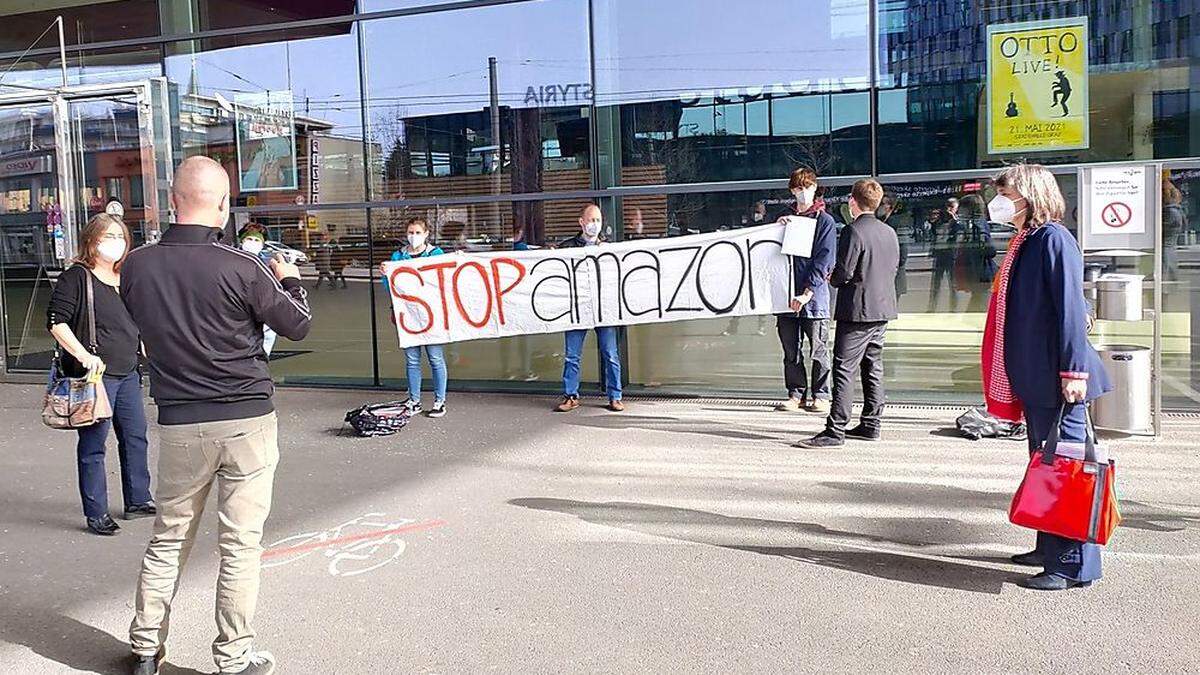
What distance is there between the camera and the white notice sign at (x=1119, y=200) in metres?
7.88

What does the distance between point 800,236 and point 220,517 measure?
20.0 feet

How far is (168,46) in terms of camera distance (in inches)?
495

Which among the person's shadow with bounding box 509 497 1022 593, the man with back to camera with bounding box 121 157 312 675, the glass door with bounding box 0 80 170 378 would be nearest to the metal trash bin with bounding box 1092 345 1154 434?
the person's shadow with bounding box 509 497 1022 593

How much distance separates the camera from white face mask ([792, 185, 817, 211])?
356 inches

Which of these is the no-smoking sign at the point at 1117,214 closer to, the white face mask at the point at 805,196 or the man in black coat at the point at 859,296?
the man in black coat at the point at 859,296

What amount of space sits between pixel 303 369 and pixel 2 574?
665 centimetres

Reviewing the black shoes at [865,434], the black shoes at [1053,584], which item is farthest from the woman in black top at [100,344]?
the black shoes at [865,434]

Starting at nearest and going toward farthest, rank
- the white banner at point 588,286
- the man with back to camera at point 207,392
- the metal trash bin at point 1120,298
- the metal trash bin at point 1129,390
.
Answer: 1. the man with back to camera at point 207,392
2. the metal trash bin at point 1129,390
3. the metal trash bin at point 1120,298
4. the white banner at point 588,286

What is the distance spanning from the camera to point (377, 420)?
9078mm

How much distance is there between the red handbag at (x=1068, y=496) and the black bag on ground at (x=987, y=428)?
348 centimetres

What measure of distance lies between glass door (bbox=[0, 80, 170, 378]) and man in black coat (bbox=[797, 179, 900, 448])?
319 inches

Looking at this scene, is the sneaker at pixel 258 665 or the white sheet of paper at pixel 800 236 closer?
the sneaker at pixel 258 665

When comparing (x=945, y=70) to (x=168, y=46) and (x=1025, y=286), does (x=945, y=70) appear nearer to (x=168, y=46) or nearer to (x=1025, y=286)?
(x=1025, y=286)

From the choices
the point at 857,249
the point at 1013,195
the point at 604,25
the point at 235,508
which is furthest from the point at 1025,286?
the point at 604,25
